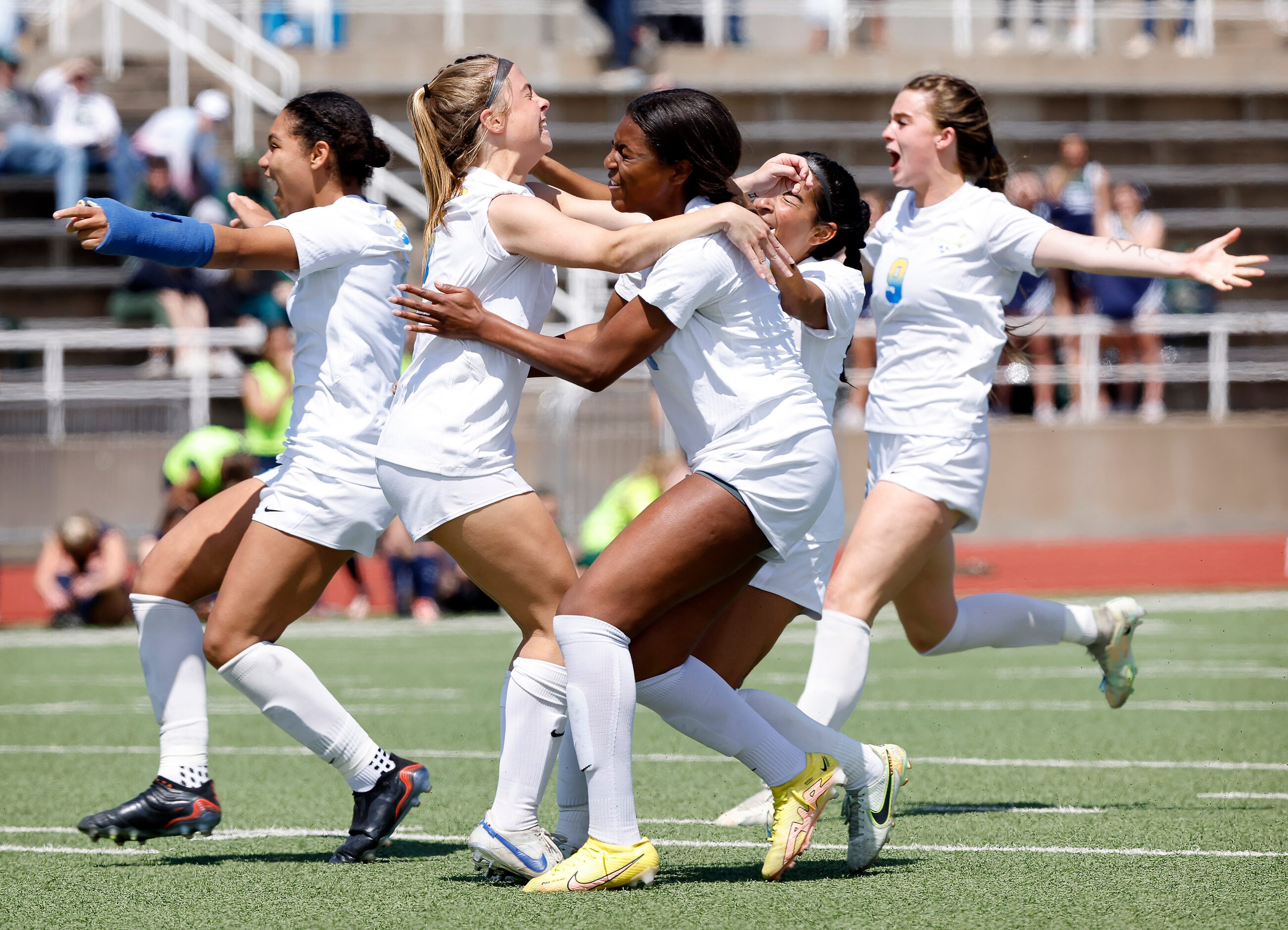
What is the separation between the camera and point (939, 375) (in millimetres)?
5637

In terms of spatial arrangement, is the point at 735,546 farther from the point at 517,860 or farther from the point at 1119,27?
the point at 1119,27

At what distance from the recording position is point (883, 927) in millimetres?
3781

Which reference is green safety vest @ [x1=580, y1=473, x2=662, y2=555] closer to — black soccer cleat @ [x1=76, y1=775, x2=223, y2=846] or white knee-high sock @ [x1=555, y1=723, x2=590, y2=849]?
black soccer cleat @ [x1=76, y1=775, x2=223, y2=846]

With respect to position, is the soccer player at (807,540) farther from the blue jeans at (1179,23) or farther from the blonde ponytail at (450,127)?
the blue jeans at (1179,23)

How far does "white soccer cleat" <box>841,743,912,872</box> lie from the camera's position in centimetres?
446

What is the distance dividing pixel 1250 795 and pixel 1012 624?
0.92 metres

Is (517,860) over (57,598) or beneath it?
over

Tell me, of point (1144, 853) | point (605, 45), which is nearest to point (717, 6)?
point (605, 45)

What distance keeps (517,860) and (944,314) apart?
7.79 ft

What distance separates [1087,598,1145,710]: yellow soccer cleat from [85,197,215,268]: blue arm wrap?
3.30 meters

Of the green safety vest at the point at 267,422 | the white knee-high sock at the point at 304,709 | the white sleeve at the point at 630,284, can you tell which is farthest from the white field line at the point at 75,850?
the green safety vest at the point at 267,422

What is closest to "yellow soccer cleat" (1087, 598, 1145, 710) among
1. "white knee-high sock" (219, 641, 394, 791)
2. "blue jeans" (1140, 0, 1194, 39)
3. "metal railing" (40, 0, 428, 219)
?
"white knee-high sock" (219, 641, 394, 791)

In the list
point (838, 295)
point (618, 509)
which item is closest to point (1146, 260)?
point (838, 295)

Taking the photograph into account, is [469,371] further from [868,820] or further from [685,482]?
[868,820]
